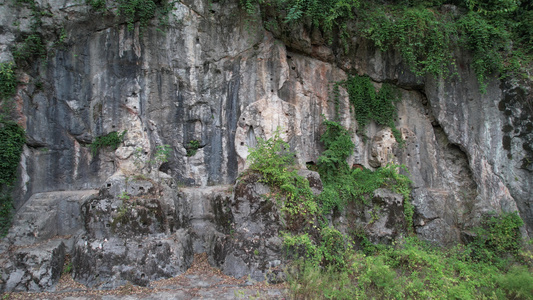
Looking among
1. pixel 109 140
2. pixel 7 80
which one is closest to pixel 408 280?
pixel 109 140

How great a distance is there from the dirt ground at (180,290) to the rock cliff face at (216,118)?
2.56 feet

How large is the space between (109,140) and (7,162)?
7.94ft

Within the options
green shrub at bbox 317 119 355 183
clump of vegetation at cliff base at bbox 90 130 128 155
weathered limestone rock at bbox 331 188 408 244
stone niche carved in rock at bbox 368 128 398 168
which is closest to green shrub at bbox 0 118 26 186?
clump of vegetation at cliff base at bbox 90 130 128 155

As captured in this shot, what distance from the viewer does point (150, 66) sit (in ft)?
33.0

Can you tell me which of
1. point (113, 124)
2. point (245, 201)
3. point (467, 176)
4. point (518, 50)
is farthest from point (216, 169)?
point (518, 50)

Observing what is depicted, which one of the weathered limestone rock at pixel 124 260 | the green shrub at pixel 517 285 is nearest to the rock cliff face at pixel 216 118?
the weathered limestone rock at pixel 124 260

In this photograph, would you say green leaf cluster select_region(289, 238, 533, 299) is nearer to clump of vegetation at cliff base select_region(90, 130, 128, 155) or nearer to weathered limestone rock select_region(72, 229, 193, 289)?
weathered limestone rock select_region(72, 229, 193, 289)

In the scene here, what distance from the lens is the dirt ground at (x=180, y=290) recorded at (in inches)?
263

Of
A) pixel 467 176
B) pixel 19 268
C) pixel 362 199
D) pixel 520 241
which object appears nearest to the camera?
pixel 19 268

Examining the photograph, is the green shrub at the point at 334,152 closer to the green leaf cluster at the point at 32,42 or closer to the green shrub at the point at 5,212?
the green shrub at the point at 5,212

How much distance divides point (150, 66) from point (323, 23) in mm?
5515

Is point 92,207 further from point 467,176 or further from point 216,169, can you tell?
point 467,176

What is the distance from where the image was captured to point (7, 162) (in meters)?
8.16

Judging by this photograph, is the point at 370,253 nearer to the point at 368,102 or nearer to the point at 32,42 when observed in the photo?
the point at 368,102
